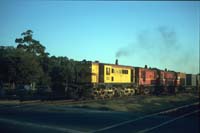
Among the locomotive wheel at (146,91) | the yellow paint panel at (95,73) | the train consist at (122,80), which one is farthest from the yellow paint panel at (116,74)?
the locomotive wheel at (146,91)

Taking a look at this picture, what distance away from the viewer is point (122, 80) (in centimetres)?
4412

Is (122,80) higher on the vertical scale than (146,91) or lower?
higher

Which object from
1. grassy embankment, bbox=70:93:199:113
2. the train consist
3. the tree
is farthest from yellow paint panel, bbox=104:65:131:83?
the tree

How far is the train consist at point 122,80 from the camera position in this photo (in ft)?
123

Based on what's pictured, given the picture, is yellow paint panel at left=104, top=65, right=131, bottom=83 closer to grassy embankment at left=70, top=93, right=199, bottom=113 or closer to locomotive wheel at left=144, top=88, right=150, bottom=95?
grassy embankment at left=70, top=93, right=199, bottom=113

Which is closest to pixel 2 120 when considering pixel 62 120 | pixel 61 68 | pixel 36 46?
pixel 62 120

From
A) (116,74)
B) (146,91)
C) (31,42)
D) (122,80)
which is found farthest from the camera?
(31,42)

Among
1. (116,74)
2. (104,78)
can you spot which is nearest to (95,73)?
(104,78)

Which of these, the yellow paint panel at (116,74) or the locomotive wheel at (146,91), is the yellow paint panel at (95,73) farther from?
the locomotive wheel at (146,91)

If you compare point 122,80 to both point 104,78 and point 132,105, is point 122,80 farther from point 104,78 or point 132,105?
point 132,105

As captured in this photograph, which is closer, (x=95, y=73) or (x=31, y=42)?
(x=95, y=73)

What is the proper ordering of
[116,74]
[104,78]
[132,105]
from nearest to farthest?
[132,105]
[104,78]
[116,74]

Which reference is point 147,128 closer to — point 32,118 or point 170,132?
point 170,132

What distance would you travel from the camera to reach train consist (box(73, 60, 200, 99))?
3762 cm
